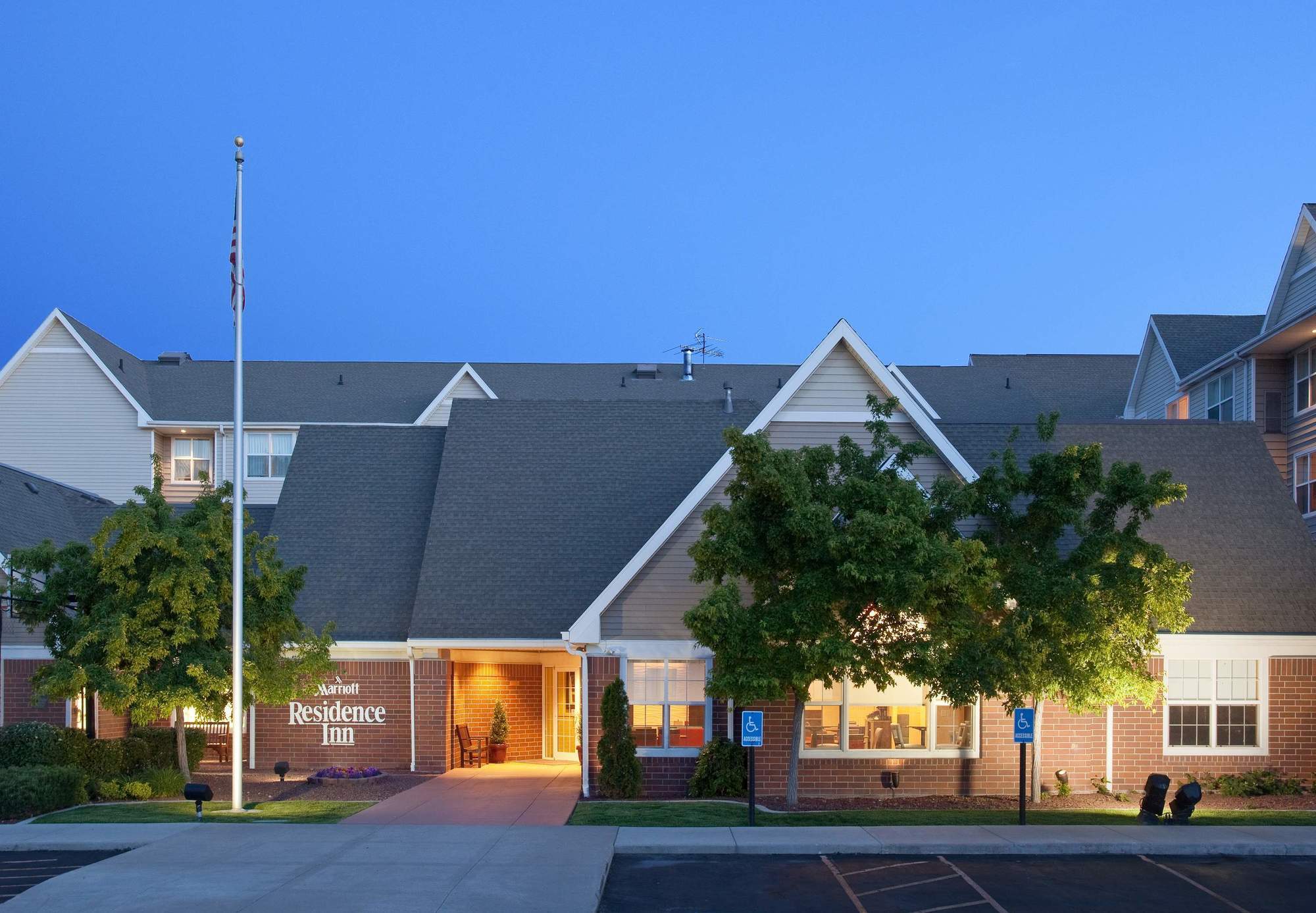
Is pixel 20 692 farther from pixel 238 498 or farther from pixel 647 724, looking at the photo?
pixel 647 724

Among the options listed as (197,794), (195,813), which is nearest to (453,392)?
(195,813)

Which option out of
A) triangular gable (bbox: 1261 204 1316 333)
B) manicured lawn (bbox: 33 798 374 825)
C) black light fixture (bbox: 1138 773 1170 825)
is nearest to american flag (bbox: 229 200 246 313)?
manicured lawn (bbox: 33 798 374 825)

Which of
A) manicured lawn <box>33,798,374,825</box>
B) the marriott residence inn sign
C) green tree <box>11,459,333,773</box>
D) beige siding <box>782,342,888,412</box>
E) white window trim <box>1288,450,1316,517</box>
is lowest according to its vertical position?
manicured lawn <box>33,798,374,825</box>

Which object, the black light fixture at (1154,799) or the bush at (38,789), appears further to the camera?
the bush at (38,789)

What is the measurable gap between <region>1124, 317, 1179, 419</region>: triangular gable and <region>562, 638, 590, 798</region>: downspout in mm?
24795

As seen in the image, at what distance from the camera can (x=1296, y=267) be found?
1321 inches

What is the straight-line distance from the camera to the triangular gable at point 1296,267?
32688 mm

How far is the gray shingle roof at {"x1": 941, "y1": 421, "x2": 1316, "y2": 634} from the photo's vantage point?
2289 centimetres

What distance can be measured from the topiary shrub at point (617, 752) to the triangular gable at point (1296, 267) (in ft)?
67.6

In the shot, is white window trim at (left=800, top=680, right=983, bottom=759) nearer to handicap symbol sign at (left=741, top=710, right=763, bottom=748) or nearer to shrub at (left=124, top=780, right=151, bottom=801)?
handicap symbol sign at (left=741, top=710, right=763, bottom=748)

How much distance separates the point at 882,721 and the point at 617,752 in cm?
467

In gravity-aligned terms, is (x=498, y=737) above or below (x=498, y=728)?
below

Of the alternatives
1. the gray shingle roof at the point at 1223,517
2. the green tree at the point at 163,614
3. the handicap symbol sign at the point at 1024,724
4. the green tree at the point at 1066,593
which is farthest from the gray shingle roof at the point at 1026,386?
the green tree at the point at 163,614

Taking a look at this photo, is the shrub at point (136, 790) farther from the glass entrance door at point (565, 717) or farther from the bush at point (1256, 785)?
the bush at point (1256, 785)
